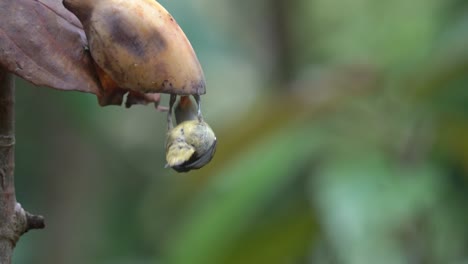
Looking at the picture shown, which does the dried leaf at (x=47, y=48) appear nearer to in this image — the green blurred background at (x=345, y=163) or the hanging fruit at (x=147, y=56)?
the hanging fruit at (x=147, y=56)

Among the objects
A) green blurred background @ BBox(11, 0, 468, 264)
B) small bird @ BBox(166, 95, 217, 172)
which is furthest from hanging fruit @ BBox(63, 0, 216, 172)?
green blurred background @ BBox(11, 0, 468, 264)

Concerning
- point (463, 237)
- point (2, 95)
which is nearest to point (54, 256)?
point (463, 237)

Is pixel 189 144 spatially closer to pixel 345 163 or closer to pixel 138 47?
pixel 138 47

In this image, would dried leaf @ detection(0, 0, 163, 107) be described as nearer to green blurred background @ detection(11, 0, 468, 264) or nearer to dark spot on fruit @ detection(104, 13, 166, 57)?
dark spot on fruit @ detection(104, 13, 166, 57)

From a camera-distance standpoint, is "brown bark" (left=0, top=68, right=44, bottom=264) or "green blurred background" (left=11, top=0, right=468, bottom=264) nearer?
"brown bark" (left=0, top=68, right=44, bottom=264)

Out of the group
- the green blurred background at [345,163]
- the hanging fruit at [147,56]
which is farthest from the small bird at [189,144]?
the green blurred background at [345,163]

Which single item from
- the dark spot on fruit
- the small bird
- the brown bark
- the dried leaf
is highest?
the dark spot on fruit

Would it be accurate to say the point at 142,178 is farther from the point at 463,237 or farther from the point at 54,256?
the point at 463,237
